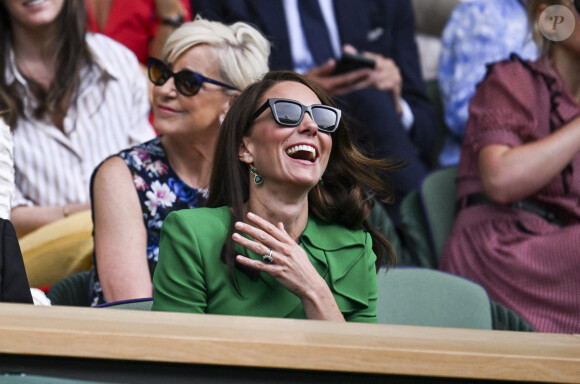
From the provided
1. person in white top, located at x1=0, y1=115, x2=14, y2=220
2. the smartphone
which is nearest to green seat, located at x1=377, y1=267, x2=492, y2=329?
person in white top, located at x1=0, y1=115, x2=14, y2=220

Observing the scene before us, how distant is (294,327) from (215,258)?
1.51 feet

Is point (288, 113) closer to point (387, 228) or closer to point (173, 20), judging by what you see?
point (387, 228)

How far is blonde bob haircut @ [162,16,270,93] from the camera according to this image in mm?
2809

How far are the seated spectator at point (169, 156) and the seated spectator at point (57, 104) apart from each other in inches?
22.8

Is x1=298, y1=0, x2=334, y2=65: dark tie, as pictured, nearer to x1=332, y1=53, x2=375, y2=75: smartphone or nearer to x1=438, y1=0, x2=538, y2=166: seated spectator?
x1=332, y1=53, x2=375, y2=75: smartphone

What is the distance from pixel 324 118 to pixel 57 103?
1.55 metres

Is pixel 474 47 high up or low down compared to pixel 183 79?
down

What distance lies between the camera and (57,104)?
11.0ft

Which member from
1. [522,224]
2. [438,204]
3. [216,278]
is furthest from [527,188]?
[216,278]

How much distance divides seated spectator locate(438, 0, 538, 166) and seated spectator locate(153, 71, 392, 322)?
6.31 feet

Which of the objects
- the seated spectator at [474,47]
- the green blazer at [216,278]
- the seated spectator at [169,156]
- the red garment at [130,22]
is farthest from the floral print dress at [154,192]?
the seated spectator at [474,47]

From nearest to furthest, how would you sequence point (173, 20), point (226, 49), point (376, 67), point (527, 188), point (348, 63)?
point (226, 49)
point (527, 188)
point (348, 63)
point (376, 67)
point (173, 20)

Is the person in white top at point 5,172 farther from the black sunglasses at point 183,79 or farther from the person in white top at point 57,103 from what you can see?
the person in white top at point 57,103

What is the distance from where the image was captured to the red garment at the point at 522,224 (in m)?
3.04
